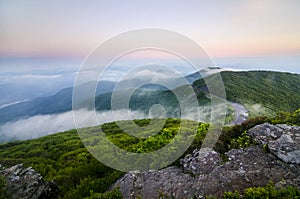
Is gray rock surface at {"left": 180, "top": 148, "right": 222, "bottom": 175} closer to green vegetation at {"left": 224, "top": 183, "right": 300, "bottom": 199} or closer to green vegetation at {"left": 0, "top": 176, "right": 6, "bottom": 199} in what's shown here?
green vegetation at {"left": 224, "top": 183, "right": 300, "bottom": 199}

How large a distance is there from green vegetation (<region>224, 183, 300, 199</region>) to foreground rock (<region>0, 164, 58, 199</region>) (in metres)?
7.57

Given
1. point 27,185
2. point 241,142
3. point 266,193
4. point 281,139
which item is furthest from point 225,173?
point 27,185

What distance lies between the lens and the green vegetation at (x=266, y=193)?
6.18 metres

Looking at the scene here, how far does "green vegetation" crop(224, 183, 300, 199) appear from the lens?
20.3 ft

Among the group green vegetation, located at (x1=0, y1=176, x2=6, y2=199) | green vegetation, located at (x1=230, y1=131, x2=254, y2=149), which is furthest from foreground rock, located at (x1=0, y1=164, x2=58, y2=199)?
green vegetation, located at (x1=230, y1=131, x2=254, y2=149)

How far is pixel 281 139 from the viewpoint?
889 cm

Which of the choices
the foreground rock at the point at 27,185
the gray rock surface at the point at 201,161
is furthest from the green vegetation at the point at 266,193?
the foreground rock at the point at 27,185

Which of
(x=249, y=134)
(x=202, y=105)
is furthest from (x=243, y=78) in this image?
(x=249, y=134)

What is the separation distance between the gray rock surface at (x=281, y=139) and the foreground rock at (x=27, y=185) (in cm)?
988

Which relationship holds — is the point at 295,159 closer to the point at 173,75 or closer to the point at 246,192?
the point at 246,192

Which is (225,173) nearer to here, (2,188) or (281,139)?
(281,139)

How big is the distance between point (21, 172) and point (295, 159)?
1215 centimetres

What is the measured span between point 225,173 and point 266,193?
1.72 meters

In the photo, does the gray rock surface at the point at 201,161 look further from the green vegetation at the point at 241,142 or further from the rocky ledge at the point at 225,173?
the green vegetation at the point at 241,142
